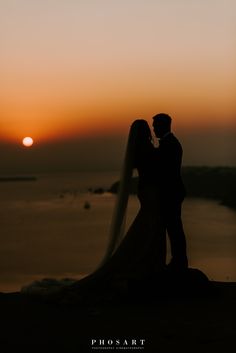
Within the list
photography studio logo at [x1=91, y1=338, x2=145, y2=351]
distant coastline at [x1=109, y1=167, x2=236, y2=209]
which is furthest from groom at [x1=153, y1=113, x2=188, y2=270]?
distant coastline at [x1=109, y1=167, x2=236, y2=209]

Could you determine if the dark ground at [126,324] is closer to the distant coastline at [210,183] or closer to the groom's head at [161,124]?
the groom's head at [161,124]

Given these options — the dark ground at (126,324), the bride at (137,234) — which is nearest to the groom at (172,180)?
the bride at (137,234)

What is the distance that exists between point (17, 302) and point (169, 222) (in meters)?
1.67

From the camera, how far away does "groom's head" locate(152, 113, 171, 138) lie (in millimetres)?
6301

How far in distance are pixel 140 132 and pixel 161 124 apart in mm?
318

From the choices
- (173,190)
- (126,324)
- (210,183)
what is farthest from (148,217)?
(210,183)

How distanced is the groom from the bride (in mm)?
105

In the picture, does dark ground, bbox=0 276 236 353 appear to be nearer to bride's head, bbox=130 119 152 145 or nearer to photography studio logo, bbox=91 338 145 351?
photography studio logo, bbox=91 338 145 351

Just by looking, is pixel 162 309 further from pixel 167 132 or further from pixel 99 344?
pixel 167 132

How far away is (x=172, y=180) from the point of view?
20.9 ft

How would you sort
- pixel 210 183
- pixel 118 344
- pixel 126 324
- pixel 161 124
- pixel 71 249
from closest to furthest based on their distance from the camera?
pixel 118 344 → pixel 126 324 → pixel 161 124 → pixel 71 249 → pixel 210 183

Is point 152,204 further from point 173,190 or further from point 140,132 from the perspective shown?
point 140,132

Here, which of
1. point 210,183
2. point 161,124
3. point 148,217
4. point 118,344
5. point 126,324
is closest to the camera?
point 118,344

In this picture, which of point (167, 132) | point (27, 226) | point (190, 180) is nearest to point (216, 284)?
point (167, 132)
